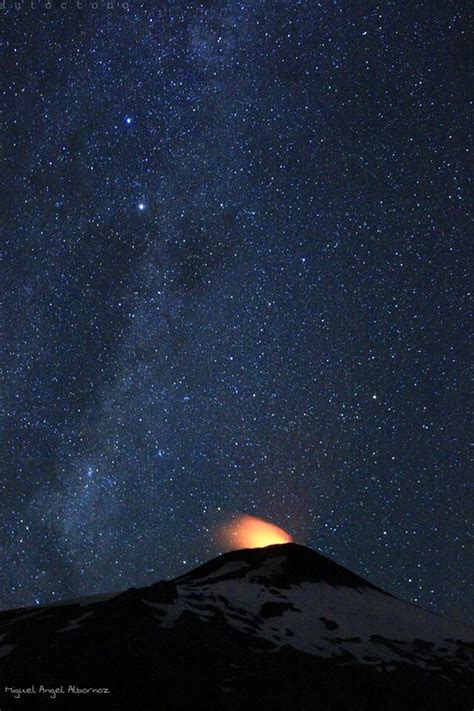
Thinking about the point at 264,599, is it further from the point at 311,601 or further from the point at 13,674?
the point at 13,674

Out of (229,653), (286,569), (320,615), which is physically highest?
(286,569)

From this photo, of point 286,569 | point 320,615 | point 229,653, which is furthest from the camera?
point 286,569

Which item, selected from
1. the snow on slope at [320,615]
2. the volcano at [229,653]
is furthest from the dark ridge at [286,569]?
the volcano at [229,653]

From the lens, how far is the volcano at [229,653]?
105 ft

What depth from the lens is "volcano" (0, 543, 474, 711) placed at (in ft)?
105

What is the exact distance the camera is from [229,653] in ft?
125

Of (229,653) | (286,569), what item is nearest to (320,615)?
(286,569)

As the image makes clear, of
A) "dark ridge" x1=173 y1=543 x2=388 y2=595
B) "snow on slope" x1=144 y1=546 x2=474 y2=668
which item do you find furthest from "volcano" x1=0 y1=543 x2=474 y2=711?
"dark ridge" x1=173 y1=543 x2=388 y2=595

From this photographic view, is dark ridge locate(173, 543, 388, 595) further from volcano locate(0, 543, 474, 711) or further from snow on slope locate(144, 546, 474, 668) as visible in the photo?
volcano locate(0, 543, 474, 711)

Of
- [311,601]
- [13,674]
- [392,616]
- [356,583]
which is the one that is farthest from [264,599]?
[13,674]

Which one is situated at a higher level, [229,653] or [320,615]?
[320,615]

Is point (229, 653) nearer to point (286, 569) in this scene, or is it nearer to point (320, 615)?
point (320, 615)

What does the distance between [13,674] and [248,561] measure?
118ft

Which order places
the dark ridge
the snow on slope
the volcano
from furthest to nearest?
the dark ridge
the snow on slope
the volcano
